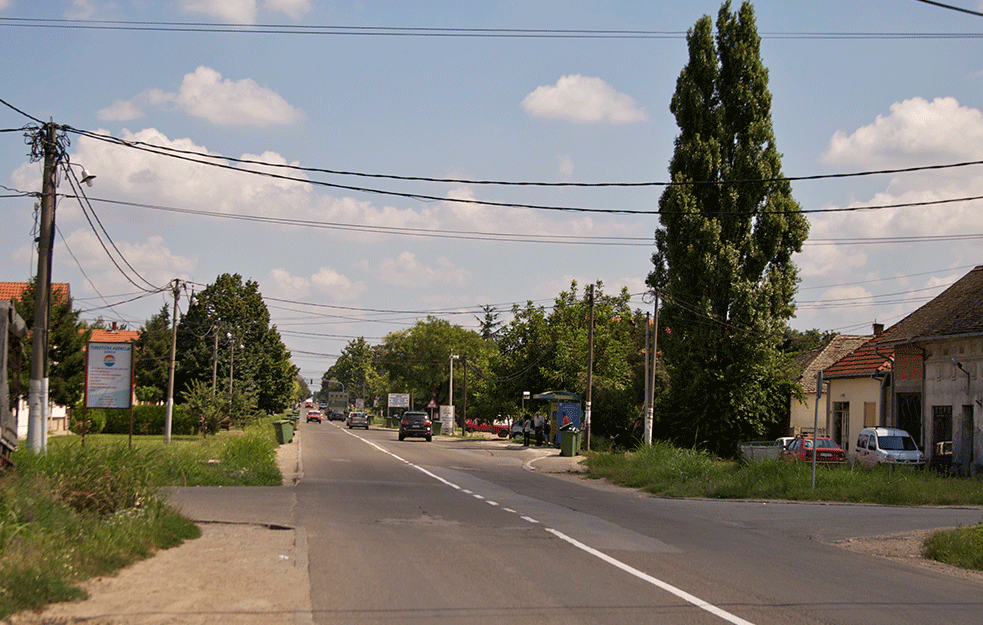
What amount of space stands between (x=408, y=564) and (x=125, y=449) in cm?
540

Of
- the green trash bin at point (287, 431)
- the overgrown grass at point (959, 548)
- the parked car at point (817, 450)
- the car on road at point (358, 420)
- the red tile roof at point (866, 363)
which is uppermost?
the red tile roof at point (866, 363)

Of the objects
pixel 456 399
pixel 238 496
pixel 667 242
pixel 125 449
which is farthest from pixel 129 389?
pixel 456 399

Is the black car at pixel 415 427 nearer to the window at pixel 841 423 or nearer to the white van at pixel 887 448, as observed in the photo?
the window at pixel 841 423

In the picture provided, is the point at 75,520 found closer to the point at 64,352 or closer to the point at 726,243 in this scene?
the point at 726,243

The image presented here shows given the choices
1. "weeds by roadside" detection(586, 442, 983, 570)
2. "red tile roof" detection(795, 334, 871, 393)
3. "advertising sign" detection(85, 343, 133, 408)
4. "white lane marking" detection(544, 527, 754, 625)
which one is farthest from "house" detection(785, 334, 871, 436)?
"white lane marking" detection(544, 527, 754, 625)

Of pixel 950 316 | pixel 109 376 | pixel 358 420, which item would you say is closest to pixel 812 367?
pixel 950 316

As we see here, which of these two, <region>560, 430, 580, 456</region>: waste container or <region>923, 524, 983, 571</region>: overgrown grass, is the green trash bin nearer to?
<region>560, 430, 580, 456</region>: waste container

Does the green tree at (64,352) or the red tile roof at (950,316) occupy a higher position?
the red tile roof at (950,316)

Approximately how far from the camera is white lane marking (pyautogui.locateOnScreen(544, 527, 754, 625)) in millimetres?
7883

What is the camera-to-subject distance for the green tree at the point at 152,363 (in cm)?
6931

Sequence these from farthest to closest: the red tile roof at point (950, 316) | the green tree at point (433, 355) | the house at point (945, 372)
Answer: the green tree at point (433, 355)
the red tile roof at point (950, 316)
the house at point (945, 372)

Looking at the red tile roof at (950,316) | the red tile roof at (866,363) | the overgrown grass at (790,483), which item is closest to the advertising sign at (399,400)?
the red tile roof at (866,363)

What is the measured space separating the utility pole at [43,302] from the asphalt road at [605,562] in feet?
18.7

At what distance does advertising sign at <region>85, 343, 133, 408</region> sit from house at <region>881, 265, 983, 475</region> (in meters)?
25.7
